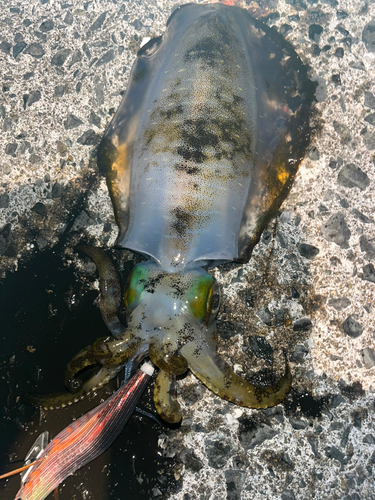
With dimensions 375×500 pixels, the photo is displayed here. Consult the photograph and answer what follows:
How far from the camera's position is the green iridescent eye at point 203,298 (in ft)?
7.80

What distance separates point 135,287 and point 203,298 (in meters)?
0.39

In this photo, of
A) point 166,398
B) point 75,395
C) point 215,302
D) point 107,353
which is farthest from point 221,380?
point 75,395

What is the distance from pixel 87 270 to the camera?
291 cm

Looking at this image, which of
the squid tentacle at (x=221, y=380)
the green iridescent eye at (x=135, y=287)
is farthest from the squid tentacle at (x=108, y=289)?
the squid tentacle at (x=221, y=380)

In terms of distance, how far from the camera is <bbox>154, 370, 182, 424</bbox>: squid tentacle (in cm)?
222

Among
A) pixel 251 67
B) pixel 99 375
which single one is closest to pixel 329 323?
pixel 99 375

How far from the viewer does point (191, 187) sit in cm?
236

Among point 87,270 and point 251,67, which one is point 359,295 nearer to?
point 251,67

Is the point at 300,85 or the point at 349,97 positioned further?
the point at 349,97

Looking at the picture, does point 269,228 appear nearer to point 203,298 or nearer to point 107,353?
point 203,298

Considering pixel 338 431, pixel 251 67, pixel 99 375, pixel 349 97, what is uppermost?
pixel 251 67

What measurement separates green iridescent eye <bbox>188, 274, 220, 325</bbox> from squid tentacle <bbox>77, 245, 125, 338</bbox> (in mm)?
429

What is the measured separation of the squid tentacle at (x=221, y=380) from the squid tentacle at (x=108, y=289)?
0.42 m

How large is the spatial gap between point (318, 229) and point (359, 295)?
529 mm
